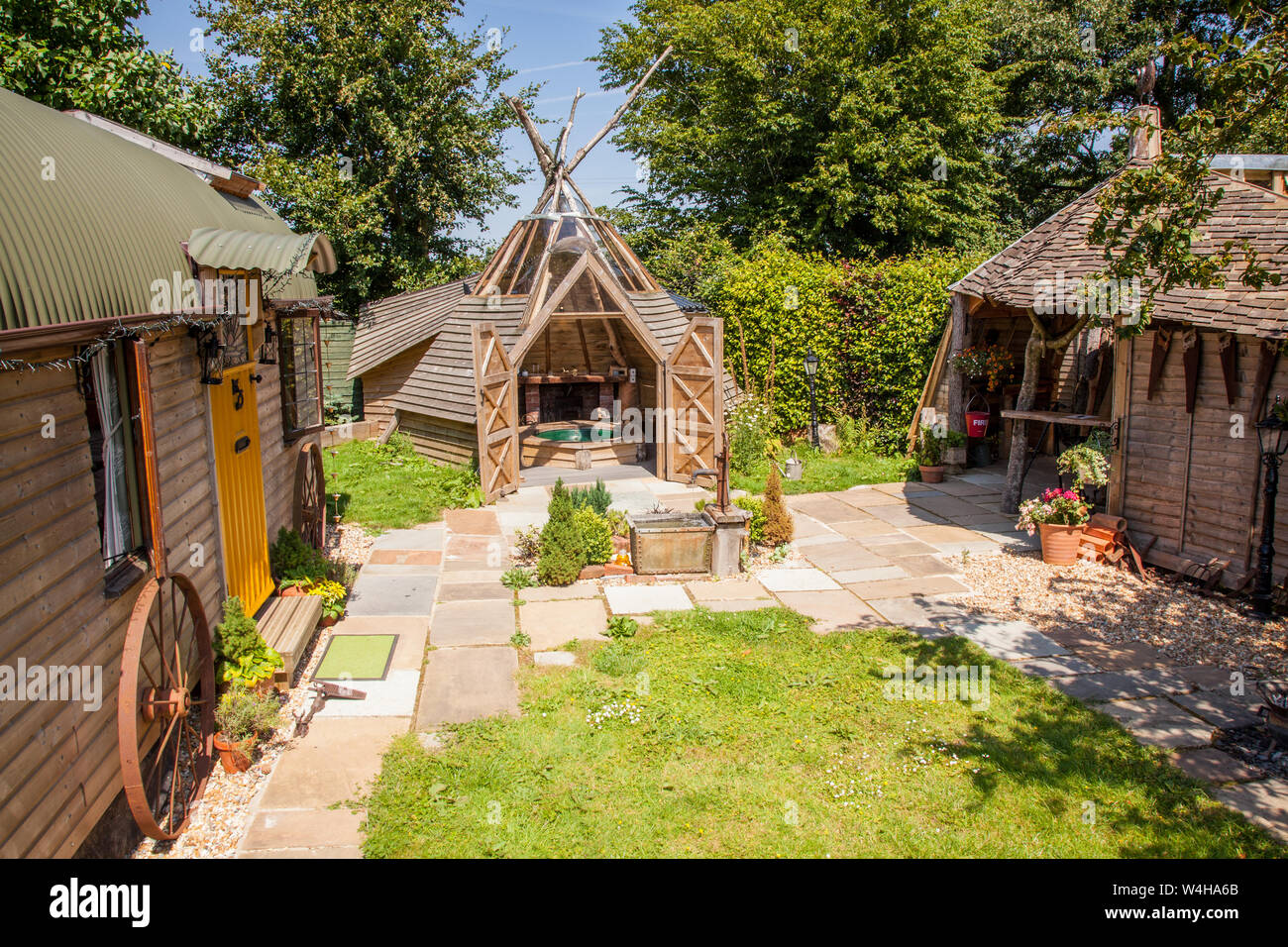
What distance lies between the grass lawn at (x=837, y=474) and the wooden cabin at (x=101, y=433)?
8.99 meters

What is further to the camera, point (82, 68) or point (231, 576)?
point (82, 68)

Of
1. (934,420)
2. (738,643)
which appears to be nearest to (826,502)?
(934,420)

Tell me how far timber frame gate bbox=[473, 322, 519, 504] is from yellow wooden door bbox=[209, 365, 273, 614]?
16.9 ft

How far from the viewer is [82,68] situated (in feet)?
43.2

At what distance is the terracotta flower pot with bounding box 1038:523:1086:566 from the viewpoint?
433 inches

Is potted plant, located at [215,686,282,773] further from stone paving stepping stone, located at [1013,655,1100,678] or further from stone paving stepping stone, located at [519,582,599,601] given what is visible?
stone paving stepping stone, located at [1013,655,1100,678]

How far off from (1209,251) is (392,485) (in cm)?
1221

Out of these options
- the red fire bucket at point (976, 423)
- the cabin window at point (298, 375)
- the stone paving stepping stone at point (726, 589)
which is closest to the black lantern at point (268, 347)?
the cabin window at point (298, 375)

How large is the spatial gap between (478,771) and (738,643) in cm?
325

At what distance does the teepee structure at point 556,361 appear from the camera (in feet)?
49.5

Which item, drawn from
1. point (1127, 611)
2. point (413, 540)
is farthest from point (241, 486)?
point (1127, 611)

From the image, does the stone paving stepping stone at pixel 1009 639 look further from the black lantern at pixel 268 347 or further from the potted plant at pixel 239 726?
the black lantern at pixel 268 347

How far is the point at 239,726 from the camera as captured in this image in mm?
6180
